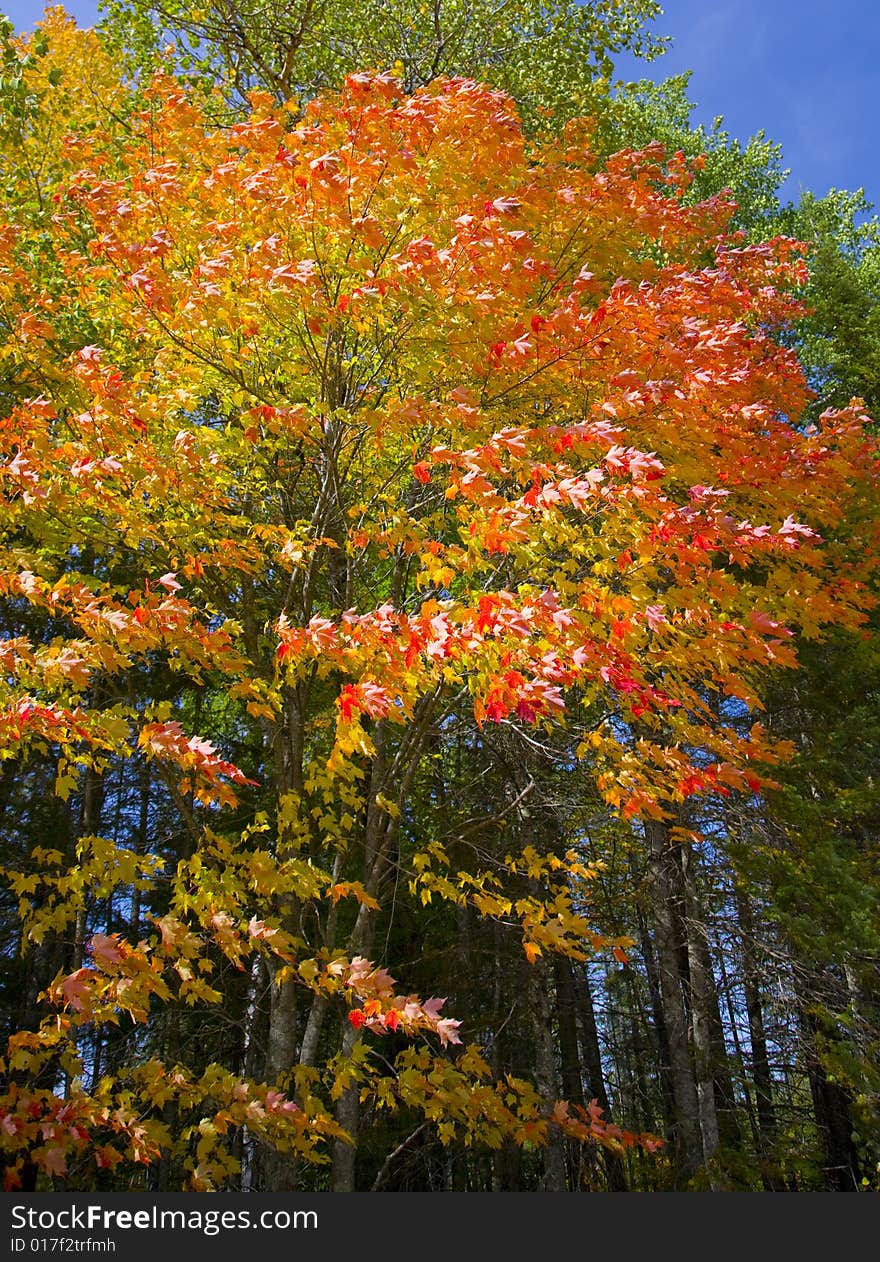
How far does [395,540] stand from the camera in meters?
5.01

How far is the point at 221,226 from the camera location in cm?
449

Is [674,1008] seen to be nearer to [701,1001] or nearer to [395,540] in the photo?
[701,1001]

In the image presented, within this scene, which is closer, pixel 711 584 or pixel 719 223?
pixel 711 584

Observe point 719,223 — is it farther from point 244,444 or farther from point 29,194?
point 29,194

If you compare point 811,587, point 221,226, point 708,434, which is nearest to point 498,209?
point 221,226

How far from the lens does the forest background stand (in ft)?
12.6

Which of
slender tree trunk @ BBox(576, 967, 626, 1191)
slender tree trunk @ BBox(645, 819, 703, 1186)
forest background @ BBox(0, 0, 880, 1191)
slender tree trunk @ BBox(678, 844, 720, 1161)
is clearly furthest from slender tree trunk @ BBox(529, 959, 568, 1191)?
slender tree trunk @ BBox(576, 967, 626, 1191)

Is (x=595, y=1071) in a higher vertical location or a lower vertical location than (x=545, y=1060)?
lower

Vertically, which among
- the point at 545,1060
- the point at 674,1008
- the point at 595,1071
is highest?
the point at 674,1008

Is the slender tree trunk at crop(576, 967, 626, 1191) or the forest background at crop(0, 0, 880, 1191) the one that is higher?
the forest background at crop(0, 0, 880, 1191)

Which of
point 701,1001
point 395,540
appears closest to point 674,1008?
point 701,1001

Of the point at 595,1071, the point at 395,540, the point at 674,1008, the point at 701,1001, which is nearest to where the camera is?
the point at 395,540

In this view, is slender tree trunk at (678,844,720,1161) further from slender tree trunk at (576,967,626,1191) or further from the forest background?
slender tree trunk at (576,967,626,1191)

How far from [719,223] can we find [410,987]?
888 centimetres
